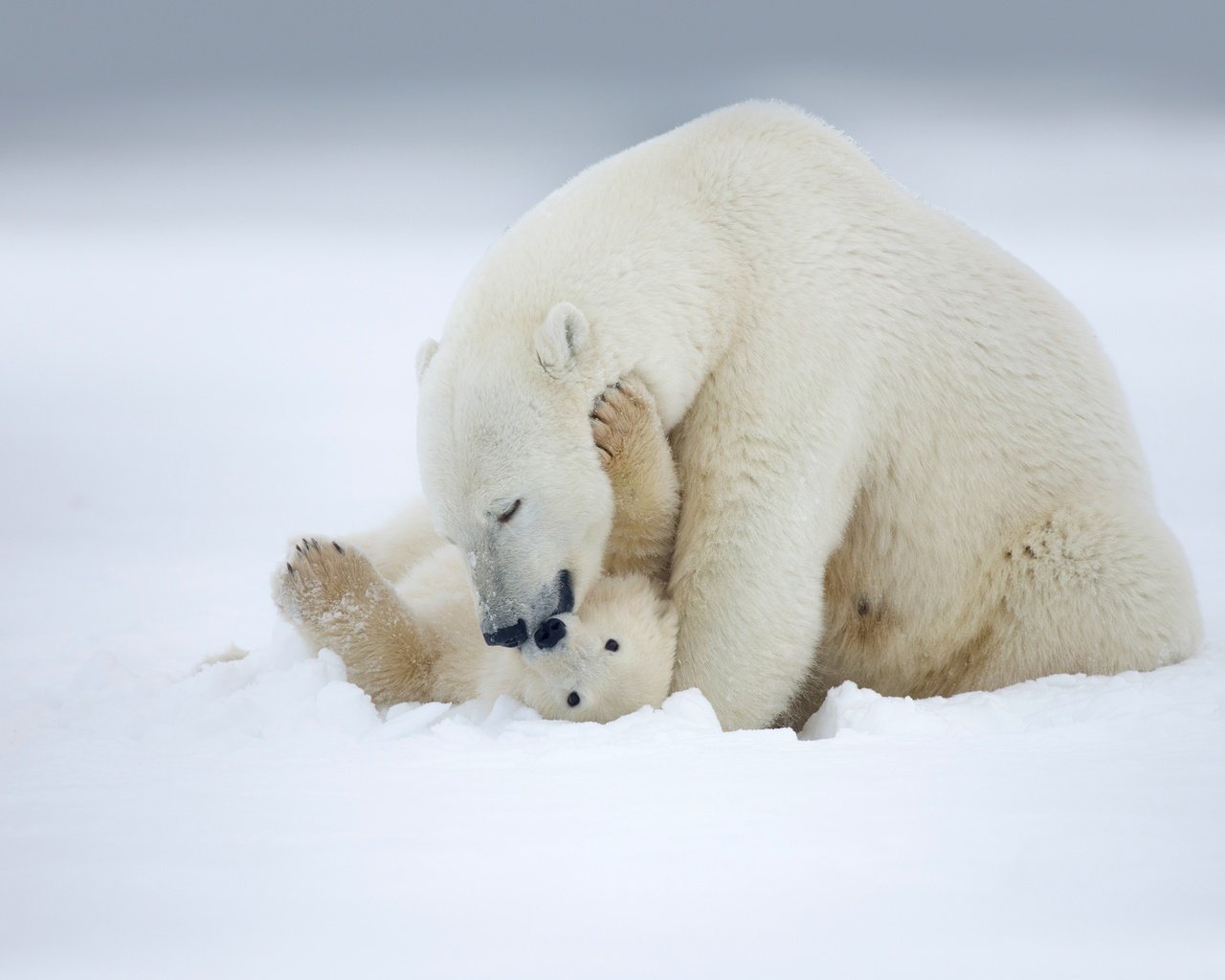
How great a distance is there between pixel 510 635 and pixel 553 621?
0.40 ft

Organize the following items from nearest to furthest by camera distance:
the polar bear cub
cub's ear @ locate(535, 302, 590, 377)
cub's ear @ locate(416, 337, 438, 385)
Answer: cub's ear @ locate(535, 302, 590, 377), the polar bear cub, cub's ear @ locate(416, 337, 438, 385)

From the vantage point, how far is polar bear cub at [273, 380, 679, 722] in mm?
3109

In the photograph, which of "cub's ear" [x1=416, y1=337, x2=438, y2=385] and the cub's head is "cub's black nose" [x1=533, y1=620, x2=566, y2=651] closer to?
the cub's head

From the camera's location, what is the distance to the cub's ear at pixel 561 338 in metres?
3.00

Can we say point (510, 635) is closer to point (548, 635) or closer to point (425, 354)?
point (548, 635)

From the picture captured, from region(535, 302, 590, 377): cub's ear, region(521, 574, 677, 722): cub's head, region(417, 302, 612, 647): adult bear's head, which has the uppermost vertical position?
region(535, 302, 590, 377): cub's ear

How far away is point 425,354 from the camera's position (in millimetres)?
3473

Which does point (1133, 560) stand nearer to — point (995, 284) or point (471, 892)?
point (995, 284)

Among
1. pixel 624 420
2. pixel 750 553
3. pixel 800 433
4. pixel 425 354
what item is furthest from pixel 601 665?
pixel 425 354

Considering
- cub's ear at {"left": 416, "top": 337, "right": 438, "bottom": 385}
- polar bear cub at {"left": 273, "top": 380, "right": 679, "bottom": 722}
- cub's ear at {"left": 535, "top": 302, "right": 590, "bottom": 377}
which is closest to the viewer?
cub's ear at {"left": 535, "top": 302, "right": 590, "bottom": 377}

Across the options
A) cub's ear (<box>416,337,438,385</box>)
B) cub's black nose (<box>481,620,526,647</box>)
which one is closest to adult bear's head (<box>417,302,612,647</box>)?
cub's black nose (<box>481,620,526,647</box>)

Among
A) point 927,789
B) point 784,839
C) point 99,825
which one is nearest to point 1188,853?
point 927,789

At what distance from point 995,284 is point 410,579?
207cm

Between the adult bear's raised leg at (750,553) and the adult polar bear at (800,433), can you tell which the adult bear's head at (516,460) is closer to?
the adult polar bear at (800,433)
